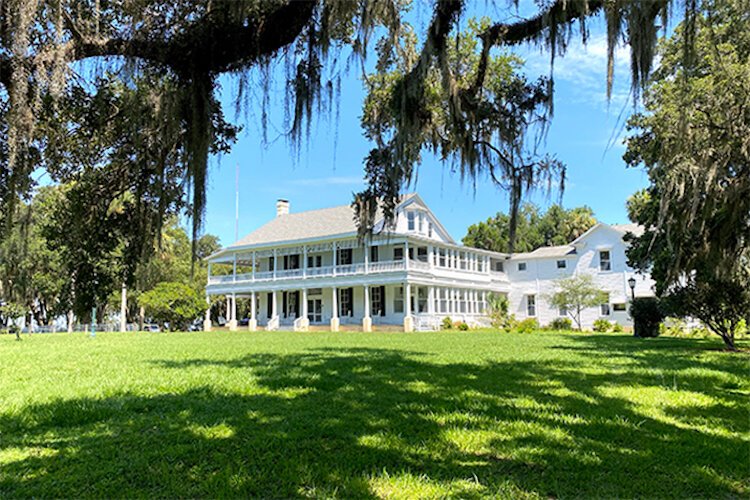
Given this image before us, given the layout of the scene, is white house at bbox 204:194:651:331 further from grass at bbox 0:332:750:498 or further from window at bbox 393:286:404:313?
grass at bbox 0:332:750:498

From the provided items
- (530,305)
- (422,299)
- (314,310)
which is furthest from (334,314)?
(530,305)

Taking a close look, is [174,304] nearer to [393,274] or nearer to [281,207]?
[281,207]

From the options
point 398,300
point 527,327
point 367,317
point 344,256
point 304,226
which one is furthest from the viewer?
point 304,226

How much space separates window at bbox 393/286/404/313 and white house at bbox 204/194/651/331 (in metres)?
0.06

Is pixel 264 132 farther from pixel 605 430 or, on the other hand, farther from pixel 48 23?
pixel 605 430

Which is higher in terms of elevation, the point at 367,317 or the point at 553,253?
the point at 553,253

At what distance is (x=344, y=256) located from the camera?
106ft

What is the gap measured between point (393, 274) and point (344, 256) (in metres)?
5.28

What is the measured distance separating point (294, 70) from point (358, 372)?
498 cm

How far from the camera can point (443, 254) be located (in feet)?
105

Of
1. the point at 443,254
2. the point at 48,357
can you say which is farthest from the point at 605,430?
the point at 443,254

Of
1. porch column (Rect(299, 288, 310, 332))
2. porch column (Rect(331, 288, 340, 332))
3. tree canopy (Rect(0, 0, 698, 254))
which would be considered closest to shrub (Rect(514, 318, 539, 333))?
porch column (Rect(331, 288, 340, 332))

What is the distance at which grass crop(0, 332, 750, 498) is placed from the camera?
3205mm

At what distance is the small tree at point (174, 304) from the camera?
102ft
